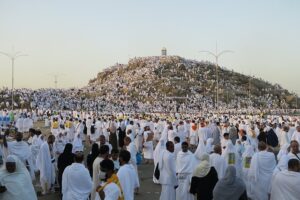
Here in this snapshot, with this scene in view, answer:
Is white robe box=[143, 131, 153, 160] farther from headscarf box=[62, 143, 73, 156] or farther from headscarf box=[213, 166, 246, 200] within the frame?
headscarf box=[213, 166, 246, 200]

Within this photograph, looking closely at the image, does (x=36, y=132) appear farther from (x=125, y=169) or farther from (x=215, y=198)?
(x=215, y=198)

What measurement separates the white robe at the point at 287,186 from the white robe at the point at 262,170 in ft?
10.3

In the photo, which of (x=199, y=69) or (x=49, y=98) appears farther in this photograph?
(x=199, y=69)

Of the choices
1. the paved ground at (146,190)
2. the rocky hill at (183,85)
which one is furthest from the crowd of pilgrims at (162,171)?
the rocky hill at (183,85)

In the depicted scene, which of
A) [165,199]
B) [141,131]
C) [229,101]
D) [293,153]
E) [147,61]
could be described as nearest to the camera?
[293,153]

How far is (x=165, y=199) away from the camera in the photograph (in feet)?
34.4

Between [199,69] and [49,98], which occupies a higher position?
[199,69]

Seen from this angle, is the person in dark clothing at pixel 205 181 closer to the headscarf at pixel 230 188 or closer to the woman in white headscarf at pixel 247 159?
the headscarf at pixel 230 188

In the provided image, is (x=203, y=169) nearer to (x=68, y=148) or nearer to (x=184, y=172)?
(x=184, y=172)

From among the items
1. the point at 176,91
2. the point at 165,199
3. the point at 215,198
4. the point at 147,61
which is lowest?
the point at 165,199

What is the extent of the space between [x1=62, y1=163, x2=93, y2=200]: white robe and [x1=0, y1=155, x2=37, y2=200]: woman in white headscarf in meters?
1.03

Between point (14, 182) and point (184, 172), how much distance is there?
447cm

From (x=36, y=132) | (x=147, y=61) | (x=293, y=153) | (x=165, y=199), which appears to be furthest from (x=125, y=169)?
(x=147, y=61)

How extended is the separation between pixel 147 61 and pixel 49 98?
181 ft
